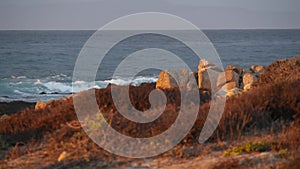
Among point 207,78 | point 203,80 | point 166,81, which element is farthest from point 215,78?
point 166,81

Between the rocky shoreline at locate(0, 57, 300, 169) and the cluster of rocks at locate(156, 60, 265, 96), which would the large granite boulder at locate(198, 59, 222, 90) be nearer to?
the cluster of rocks at locate(156, 60, 265, 96)

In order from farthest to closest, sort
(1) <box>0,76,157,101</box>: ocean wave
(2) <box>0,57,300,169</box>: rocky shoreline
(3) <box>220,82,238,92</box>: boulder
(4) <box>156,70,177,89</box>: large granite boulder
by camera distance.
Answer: (1) <box>0,76,157,101</box>: ocean wave < (3) <box>220,82,238,92</box>: boulder < (4) <box>156,70,177,89</box>: large granite boulder < (2) <box>0,57,300,169</box>: rocky shoreline

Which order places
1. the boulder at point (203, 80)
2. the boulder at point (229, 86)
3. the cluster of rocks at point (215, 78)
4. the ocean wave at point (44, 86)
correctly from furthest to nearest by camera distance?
the ocean wave at point (44, 86)
the boulder at point (203, 80)
the boulder at point (229, 86)
the cluster of rocks at point (215, 78)

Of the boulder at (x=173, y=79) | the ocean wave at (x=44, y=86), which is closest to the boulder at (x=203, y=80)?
the boulder at (x=173, y=79)

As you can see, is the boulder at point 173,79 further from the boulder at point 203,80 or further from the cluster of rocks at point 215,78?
the boulder at point 203,80

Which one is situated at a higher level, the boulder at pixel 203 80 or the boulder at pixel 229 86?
the boulder at pixel 203 80

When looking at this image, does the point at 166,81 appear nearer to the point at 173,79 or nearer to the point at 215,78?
the point at 173,79

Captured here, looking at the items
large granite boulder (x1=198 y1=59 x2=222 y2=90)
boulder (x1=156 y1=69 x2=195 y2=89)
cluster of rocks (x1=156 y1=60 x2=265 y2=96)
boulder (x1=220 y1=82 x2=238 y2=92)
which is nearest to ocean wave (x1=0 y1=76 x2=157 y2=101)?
cluster of rocks (x1=156 y1=60 x2=265 y2=96)

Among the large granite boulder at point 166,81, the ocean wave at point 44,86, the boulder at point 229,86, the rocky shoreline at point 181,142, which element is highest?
the ocean wave at point 44,86

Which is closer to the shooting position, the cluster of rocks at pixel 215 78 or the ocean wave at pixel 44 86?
the cluster of rocks at pixel 215 78

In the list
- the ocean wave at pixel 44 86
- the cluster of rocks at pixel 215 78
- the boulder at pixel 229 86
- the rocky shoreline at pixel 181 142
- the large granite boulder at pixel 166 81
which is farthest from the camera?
the ocean wave at pixel 44 86

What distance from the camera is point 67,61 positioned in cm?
6919

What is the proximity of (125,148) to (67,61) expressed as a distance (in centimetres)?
6304

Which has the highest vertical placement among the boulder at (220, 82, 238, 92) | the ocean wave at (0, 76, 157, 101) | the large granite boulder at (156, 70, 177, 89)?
the ocean wave at (0, 76, 157, 101)
